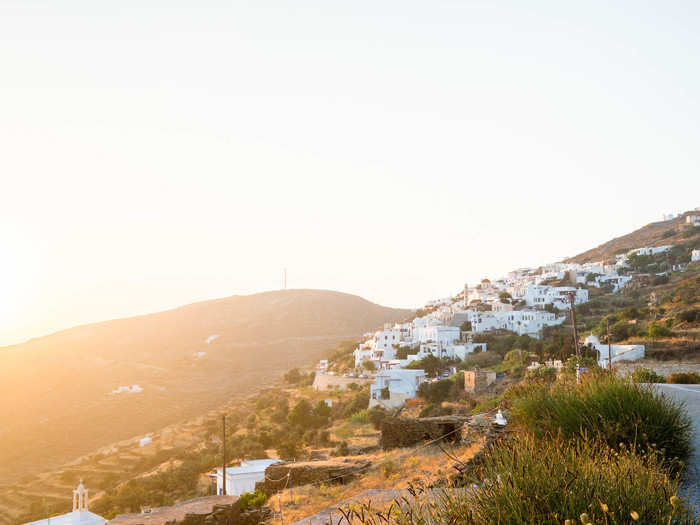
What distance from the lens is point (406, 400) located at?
34438mm

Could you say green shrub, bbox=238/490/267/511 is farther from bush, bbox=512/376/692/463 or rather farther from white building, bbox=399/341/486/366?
white building, bbox=399/341/486/366

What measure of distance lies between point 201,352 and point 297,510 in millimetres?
86754

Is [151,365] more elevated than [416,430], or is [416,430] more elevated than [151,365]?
[416,430]

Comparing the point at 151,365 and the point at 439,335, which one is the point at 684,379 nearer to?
the point at 439,335

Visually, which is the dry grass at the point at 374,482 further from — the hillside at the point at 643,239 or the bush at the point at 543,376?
the hillside at the point at 643,239

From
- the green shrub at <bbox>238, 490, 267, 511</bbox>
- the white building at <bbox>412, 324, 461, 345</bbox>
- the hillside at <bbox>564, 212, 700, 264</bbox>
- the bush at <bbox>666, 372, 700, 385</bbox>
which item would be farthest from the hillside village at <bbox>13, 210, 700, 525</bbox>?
the hillside at <bbox>564, 212, 700, 264</bbox>

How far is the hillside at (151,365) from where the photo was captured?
46.8 m

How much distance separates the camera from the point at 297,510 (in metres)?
11.7

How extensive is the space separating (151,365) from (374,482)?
80.7m

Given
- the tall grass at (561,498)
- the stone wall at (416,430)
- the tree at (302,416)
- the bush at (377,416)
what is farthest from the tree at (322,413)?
the tall grass at (561,498)

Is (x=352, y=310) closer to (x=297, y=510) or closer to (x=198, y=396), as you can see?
(x=198, y=396)

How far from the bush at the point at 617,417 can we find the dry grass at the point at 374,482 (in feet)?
13.4

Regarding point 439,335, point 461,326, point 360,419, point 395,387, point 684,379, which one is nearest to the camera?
point 684,379

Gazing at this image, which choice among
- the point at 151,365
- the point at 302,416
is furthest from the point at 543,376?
the point at 151,365
